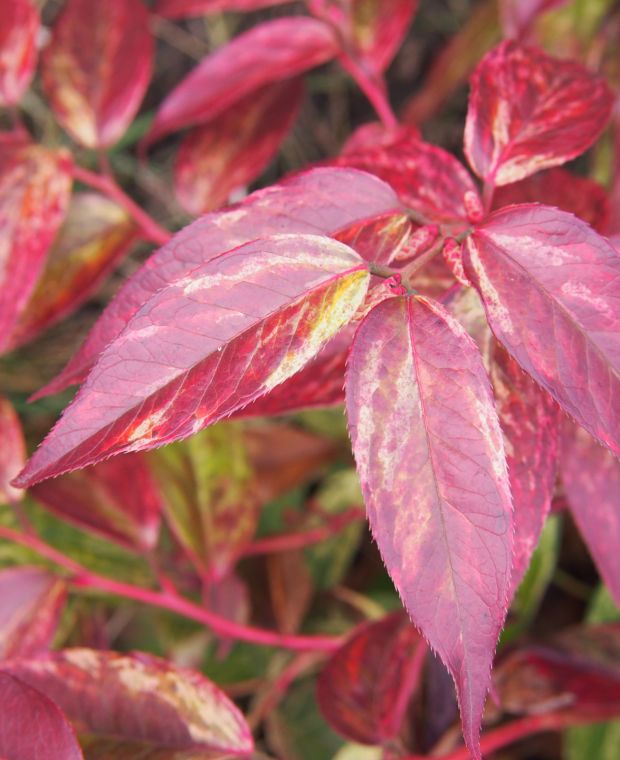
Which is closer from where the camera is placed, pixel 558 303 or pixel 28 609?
pixel 558 303

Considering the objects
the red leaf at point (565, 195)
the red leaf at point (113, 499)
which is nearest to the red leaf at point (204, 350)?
the red leaf at point (565, 195)

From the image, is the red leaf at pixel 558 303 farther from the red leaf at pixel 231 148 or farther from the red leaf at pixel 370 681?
the red leaf at pixel 231 148

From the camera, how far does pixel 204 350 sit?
0.36 m

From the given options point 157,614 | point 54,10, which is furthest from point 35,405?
point 54,10

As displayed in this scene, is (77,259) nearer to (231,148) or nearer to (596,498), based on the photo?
(231,148)

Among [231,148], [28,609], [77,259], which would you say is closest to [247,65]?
[231,148]

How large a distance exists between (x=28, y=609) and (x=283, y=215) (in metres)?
0.40

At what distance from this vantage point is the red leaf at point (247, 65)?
0.72 meters

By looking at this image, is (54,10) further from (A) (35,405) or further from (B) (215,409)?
(B) (215,409)

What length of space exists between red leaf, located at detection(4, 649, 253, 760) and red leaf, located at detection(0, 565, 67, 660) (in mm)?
108

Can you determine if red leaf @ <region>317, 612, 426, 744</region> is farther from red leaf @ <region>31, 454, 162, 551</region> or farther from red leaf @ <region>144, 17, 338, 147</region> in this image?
red leaf @ <region>144, 17, 338, 147</region>

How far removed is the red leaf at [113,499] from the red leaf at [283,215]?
34 centimetres

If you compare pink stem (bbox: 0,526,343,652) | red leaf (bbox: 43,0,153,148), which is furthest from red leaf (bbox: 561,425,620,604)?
red leaf (bbox: 43,0,153,148)

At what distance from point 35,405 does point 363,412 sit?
686 millimetres
